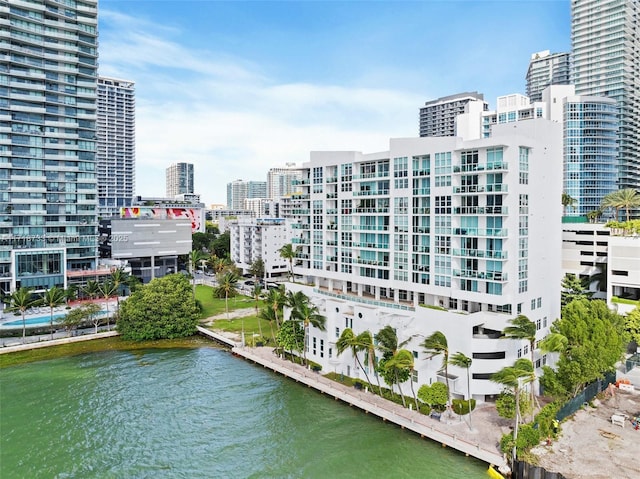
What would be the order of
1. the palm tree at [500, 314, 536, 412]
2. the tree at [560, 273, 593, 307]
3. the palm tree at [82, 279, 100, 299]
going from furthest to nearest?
1. the palm tree at [82, 279, 100, 299]
2. the tree at [560, 273, 593, 307]
3. the palm tree at [500, 314, 536, 412]

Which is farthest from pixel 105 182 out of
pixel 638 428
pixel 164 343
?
pixel 638 428

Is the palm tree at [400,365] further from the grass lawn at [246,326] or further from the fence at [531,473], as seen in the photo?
the grass lawn at [246,326]

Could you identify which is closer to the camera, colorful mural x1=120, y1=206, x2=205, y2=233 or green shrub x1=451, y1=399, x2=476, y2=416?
green shrub x1=451, y1=399, x2=476, y2=416

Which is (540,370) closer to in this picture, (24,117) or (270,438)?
(270,438)

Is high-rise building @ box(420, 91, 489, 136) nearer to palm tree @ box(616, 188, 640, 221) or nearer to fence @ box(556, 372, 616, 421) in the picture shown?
palm tree @ box(616, 188, 640, 221)

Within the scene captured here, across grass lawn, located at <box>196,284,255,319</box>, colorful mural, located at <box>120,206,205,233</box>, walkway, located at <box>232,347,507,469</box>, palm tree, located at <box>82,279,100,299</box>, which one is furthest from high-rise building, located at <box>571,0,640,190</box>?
palm tree, located at <box>82,279,100,299</box>

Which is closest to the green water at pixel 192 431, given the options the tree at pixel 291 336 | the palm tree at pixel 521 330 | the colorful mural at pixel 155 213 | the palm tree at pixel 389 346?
the tree at pixel 291 336
